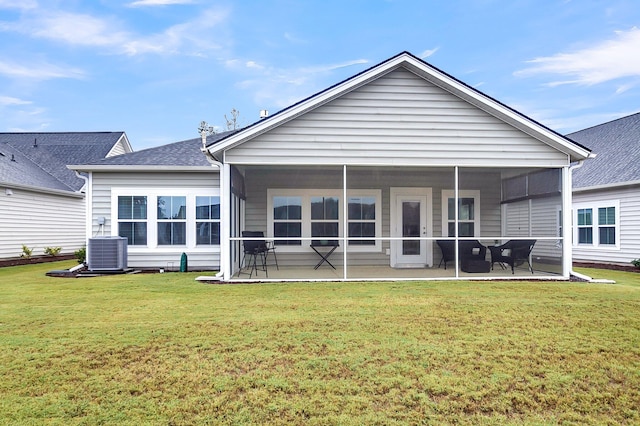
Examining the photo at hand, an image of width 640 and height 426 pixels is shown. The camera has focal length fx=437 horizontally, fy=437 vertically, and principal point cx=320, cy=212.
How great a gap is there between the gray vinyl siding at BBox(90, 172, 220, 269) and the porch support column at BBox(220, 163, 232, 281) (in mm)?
2281

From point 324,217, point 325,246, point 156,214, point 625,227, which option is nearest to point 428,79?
point 324,217

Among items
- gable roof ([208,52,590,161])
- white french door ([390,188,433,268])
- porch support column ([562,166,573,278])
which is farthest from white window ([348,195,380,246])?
porch support column ([562,166,573,278])

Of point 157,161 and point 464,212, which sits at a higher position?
point 157,161

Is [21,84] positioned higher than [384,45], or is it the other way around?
[384,45]

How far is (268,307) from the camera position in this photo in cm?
614

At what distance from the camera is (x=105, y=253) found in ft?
33.0

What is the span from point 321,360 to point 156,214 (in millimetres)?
8065

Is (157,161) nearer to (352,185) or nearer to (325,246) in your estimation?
(325,246)

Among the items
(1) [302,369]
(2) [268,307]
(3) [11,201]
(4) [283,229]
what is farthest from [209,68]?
(1) [302,369]

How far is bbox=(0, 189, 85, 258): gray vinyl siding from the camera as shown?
13.2 metres

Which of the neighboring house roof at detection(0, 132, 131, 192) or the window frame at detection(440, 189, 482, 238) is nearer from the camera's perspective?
the window frame at detection(440, 189, 482, 238)

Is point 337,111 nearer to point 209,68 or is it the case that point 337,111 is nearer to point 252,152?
point 252,152

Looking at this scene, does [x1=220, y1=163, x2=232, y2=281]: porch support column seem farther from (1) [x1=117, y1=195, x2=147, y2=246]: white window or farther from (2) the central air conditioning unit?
(1) [x1=117, y1=195, x2=147, y2=246]: white window

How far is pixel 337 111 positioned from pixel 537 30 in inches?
548
